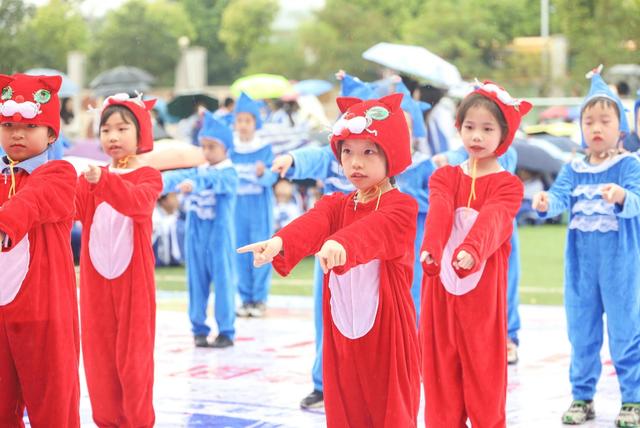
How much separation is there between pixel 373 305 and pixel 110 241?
A: 1787 mm

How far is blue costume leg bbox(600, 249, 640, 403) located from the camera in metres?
6.50

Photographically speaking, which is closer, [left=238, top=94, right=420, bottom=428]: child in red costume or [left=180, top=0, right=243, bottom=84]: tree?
[left=238, top=94, right=420, bottom=428]: child in red costume

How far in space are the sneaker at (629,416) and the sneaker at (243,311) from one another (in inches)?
192

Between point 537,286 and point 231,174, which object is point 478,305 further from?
point 537,286

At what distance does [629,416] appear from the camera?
6.51m

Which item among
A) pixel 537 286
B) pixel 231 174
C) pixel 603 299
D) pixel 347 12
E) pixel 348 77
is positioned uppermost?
pixel 347 12

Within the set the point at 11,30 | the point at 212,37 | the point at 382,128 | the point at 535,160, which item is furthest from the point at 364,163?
the point at 212,37

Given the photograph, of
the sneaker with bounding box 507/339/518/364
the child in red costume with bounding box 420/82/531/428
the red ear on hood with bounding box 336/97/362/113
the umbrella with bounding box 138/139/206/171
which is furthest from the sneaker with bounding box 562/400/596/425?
the umbrella with bounding box 138/139/206/171

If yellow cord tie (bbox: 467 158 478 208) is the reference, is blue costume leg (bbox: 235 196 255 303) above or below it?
below

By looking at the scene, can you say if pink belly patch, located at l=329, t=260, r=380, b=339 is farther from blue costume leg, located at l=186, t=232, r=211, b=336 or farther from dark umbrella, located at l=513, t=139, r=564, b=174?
dark umbrella, located at l=513, t=139, r=564, b=174

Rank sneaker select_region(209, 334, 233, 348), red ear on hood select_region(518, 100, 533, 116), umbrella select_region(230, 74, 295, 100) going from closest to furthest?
red ear on hood select_region(518, 100, 533, 116), sneaker select_region(209, 334, 233, 348), umbrella select_region(230, 74, 295, 100)

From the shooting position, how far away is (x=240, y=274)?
1096cm

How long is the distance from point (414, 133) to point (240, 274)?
3.64 meters

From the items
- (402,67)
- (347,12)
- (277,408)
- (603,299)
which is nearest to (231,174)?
(402,67)
